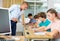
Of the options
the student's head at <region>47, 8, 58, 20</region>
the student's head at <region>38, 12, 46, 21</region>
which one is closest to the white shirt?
the student's head at <region>38, 12, 46, 21</region>

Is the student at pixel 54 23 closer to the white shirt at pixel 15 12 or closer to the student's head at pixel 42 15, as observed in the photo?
the student's head at pixel 42 15

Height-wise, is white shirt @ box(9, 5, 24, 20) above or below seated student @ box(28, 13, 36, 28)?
above

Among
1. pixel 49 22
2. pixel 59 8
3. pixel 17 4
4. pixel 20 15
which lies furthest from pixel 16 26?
pixel 59 8

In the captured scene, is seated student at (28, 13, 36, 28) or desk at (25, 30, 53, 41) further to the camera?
seated student at (28, 13, 36, 28)

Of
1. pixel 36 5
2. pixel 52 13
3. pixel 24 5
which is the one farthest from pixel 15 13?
pixel 52 13

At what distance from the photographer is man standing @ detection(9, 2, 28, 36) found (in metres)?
1.82

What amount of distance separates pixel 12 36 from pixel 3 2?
15.9 inches

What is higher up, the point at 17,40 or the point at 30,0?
the point at 30,0

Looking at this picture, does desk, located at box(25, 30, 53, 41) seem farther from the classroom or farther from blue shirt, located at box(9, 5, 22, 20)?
blue shirt, located at box(9, 5, 22, 20)

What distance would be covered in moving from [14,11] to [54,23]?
47cm

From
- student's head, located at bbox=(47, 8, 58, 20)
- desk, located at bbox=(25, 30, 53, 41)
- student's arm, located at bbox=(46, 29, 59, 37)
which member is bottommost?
Answer: desk, located at bbox=(25, 30, 53, 41)

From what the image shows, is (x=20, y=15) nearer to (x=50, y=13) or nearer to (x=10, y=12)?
(x=10, y=12)

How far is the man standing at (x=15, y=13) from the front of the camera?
1818 mm

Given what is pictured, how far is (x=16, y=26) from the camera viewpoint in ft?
6.00
